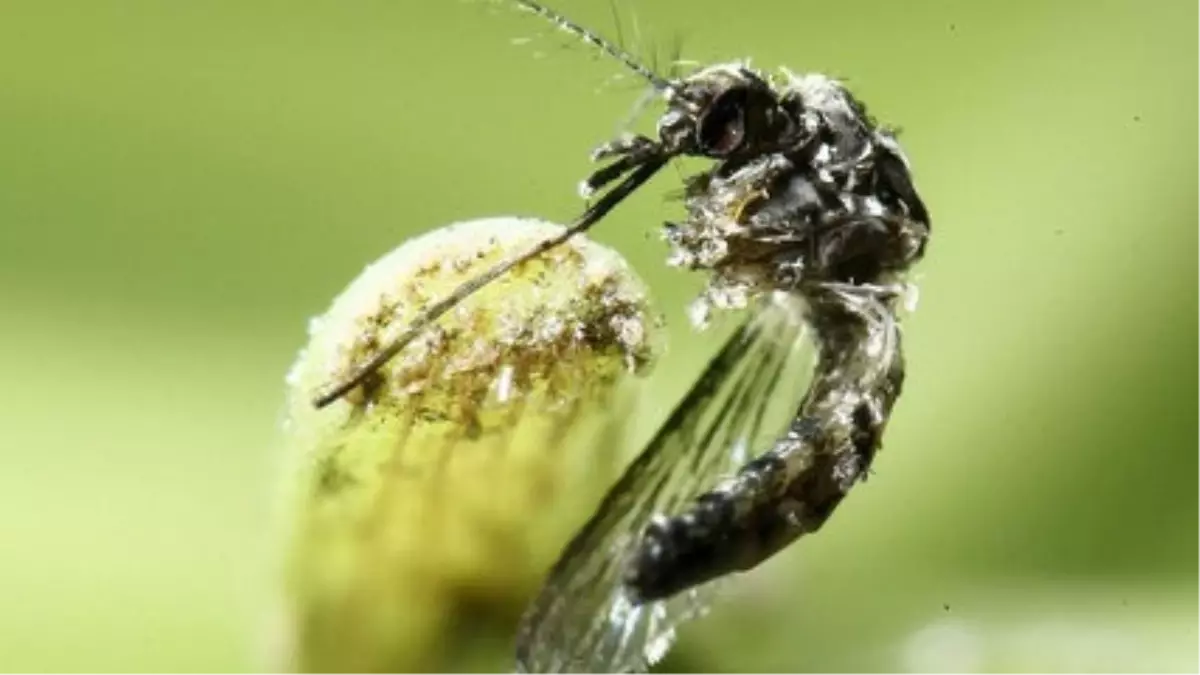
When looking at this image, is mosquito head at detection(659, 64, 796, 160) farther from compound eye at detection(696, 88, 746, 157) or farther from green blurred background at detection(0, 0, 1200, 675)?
green blurred background at detection(0, 0, 1200, 675)

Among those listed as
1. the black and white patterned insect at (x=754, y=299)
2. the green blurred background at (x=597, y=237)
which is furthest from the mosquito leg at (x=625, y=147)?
the green blurred background at (x=597, y=237)

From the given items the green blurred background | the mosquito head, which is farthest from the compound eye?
the green blurred background

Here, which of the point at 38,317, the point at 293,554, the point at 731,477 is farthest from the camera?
the point at 38,317

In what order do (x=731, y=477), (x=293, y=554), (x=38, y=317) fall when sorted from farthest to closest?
(x=38, y=317), (x=293, y=554), (x=731, y=477)

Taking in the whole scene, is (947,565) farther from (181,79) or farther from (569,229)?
(181,79)

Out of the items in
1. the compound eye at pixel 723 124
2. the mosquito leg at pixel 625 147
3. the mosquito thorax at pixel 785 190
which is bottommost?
the mosquito thorax at pixel 785 190

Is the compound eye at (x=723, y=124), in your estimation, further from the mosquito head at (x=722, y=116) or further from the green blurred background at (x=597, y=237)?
the green blurred background at (x=597, y=237)

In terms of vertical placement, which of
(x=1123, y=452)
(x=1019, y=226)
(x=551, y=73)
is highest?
(x=551, y=73)

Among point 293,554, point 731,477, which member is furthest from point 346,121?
point 731,477
